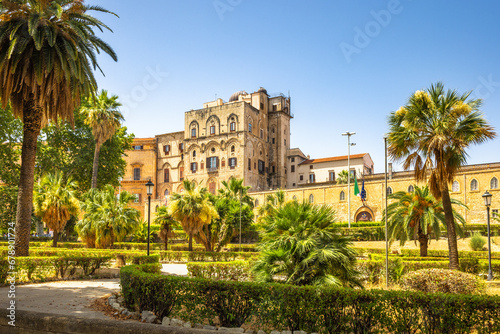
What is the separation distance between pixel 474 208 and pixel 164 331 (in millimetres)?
44409

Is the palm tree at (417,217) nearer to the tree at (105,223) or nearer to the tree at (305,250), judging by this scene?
the tree at (305,250)

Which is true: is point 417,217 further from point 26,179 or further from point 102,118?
point 102,118

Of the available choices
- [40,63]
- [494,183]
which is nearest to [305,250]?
[40,63]

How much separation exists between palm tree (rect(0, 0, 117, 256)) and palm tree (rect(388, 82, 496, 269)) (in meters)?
11.8

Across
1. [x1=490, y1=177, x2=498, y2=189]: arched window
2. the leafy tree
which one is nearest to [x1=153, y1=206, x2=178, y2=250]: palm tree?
the leafy tree

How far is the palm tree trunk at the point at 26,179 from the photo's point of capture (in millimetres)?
15047

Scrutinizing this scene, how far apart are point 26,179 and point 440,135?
1486 cm

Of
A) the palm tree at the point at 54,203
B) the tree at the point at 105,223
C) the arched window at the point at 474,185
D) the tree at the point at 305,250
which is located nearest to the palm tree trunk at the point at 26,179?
the tree at the point at 305,250

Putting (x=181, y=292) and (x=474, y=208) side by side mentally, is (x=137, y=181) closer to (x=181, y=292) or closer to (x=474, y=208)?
(x=474, y=208)

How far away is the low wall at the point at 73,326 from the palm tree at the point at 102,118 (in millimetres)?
31327

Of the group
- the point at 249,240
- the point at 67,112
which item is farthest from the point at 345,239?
the point at 249,240

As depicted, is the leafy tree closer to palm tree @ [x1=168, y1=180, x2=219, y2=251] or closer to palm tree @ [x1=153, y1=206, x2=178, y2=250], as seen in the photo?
palm tree @ [x1=153, y1=206, x2=178, y2=250]

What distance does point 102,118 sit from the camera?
3725 centimetres

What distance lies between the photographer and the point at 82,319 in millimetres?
5520
